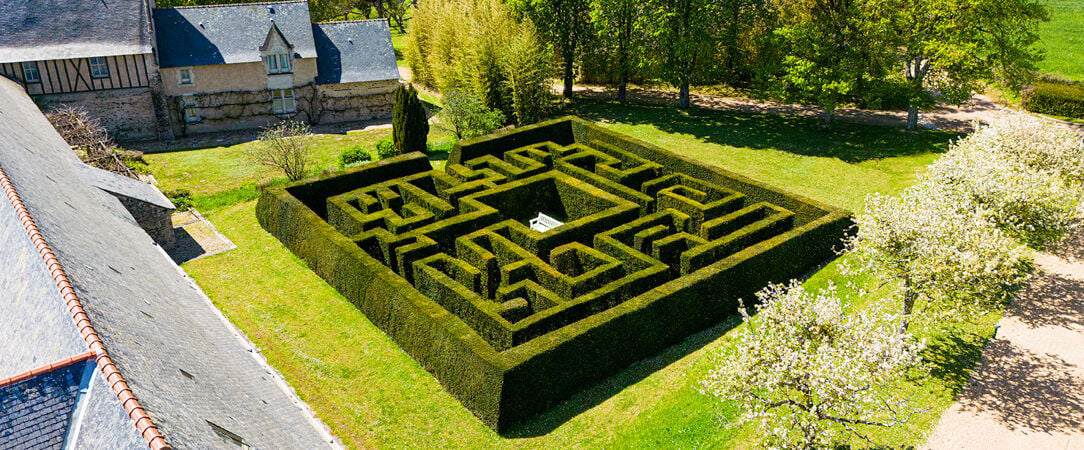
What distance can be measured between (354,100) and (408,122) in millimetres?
10319

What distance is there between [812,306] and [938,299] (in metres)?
5.06

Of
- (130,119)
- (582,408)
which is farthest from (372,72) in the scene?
(582,408)

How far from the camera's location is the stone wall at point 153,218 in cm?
2969

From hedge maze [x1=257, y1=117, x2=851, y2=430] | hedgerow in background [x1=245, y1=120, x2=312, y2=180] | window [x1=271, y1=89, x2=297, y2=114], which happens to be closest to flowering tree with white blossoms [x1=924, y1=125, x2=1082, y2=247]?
hedge maze [x1=257, y1=117, x2=851, y2=430]

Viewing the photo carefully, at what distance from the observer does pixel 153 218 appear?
30578 mm

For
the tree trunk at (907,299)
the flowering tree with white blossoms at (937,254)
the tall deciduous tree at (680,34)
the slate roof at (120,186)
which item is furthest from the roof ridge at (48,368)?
the tall deciduous tree at (680,34)

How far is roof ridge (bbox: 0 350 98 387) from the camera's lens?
12.8 metres

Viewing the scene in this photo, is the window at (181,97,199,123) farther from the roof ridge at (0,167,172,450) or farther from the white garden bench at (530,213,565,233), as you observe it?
the roof ridge at (0,167,172,450)

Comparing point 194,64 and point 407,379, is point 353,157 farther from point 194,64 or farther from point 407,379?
point 407,379

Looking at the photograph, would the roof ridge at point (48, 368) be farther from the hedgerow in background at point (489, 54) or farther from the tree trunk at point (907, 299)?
the hedgerow in background at point (489, 54)

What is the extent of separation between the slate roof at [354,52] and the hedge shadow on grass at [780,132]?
44.0 ft

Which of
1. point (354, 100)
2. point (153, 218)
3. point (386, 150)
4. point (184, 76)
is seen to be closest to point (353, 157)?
point (386, 150)

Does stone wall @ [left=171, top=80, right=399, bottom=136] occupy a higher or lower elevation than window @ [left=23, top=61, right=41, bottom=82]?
lower

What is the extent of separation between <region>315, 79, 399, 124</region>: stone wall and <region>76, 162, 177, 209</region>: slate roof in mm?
18335
